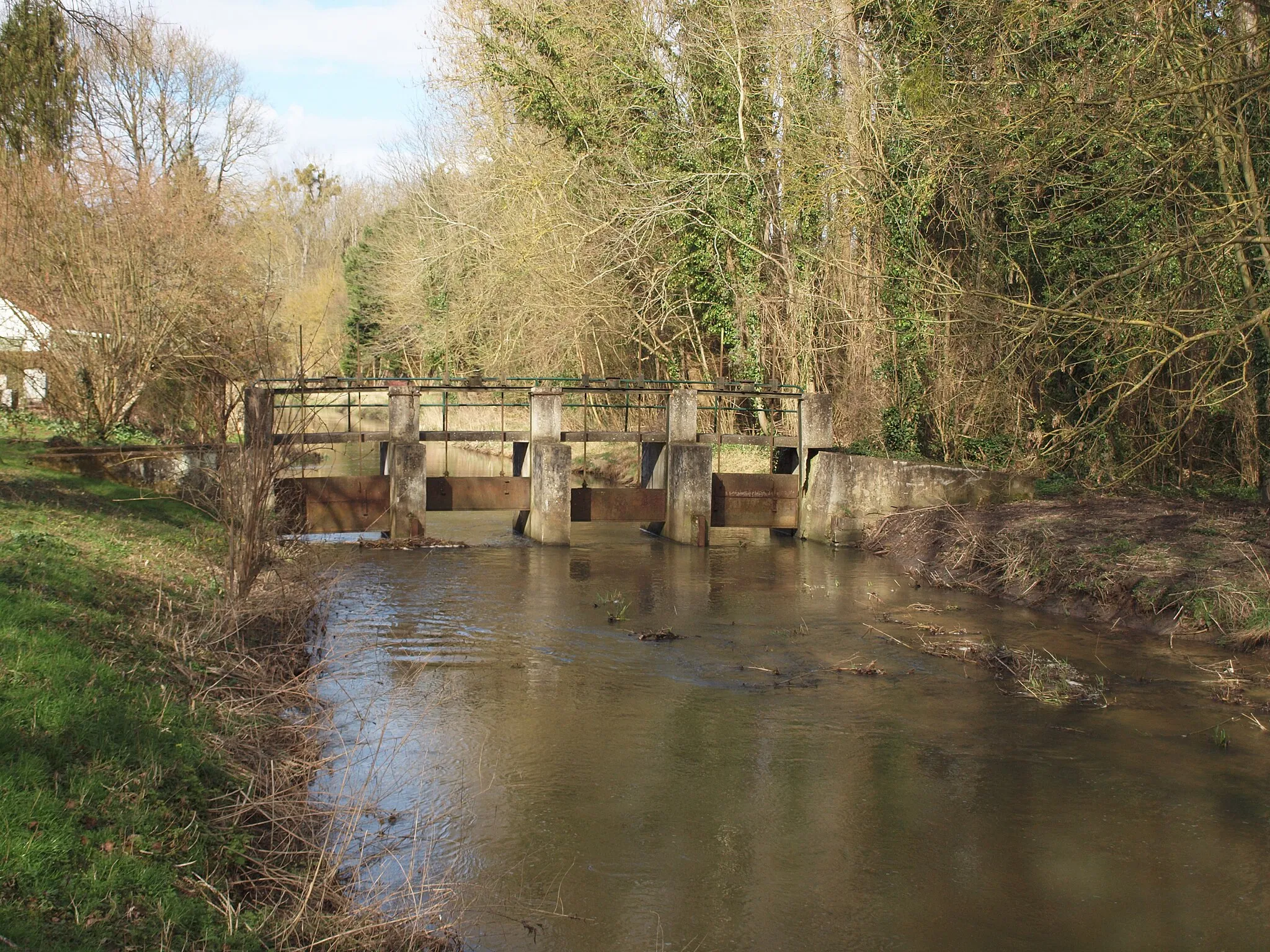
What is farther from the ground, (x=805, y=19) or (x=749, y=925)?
(x=805, y=19)

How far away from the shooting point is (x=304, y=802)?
5.86 meters

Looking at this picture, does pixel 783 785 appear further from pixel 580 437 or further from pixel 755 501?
pixel 755 501

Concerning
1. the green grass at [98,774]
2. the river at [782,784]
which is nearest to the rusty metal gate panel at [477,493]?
the river at [782,784]

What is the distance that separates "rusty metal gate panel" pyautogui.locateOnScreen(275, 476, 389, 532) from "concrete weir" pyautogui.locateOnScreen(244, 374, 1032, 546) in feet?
0.06

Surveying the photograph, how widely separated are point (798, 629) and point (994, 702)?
2.85m

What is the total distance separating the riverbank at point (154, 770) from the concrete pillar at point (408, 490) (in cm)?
765

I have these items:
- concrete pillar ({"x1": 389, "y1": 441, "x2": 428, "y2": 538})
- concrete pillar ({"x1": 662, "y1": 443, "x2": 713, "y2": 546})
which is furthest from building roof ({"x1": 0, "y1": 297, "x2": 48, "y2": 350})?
concrete pillar ({"x1": 662, "y1": 443, "x2": 713, "y2": 546})

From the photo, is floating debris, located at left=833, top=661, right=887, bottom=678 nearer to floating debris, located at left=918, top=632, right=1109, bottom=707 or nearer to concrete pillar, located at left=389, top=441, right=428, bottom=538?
floating debris, located at left=918, top=632, right=1109, bottom=707

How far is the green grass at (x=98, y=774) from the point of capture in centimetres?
420

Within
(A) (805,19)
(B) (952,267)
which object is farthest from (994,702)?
(A) (805,19)

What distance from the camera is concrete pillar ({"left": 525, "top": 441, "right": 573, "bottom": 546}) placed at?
17016 mm

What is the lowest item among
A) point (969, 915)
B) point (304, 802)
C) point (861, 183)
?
point (969, 915)

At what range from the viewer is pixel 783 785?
24.9 ft

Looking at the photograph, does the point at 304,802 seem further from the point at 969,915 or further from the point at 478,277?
the point at 478,277
